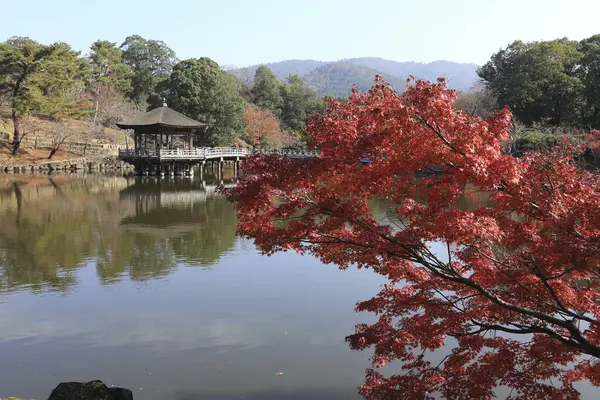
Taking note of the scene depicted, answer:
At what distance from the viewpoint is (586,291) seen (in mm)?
4648

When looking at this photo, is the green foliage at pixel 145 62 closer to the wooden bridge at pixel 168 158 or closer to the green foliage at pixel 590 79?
the wooden bridge at pixel 168 158

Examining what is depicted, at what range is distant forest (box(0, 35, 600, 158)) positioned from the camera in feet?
98.7

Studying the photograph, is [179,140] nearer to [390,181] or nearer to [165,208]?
[165,208]

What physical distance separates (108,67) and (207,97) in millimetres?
15867

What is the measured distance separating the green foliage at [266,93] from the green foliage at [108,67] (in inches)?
481

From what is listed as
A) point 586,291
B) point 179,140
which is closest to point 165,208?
point 586,291

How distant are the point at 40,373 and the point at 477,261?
4954 millimetres

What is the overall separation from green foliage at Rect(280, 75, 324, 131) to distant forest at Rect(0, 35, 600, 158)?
4.1 inches

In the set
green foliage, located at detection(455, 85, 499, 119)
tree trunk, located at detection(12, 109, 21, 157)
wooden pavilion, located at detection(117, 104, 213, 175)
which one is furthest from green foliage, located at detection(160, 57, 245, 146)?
green foliage, located at detection(455, 85, 499, 119)

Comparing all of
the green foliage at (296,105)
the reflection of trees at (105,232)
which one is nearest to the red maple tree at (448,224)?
the reflection of trees at (105,232)

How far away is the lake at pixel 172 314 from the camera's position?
5680mm

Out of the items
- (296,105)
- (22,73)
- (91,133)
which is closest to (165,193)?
(22,73)

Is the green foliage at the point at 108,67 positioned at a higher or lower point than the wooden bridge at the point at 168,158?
higher

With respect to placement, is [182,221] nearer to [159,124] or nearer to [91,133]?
[159,124]
